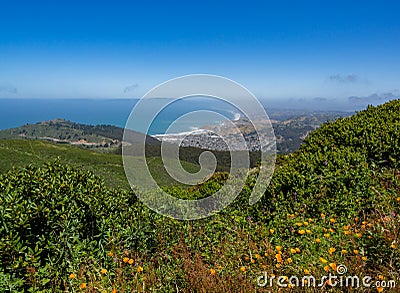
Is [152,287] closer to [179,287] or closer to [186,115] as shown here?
[179,287]

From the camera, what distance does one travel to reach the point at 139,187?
15.0ft

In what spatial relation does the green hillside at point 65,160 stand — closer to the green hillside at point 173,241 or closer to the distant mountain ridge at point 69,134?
the green hillside at point 173,241

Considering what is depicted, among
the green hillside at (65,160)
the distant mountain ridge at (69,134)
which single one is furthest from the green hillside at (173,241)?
the distant mountain ridge at (69,134)

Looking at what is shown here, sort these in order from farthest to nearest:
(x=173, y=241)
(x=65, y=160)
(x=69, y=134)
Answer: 1. (x=69, y=134)
2. (x=65, y=160)
3. (x=173, y=241)

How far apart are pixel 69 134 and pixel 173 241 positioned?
170622 millimetres

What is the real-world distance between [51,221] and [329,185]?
420 centimetres

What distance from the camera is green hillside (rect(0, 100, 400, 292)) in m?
2.73

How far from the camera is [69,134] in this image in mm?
159250

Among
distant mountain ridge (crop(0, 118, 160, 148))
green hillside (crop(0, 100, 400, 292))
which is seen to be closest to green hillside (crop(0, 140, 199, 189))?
green hillside (crop(0, 100, 400, 292))

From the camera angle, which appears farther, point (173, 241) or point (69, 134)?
point (69, 134)

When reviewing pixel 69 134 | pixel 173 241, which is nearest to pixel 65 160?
pixel 173 241

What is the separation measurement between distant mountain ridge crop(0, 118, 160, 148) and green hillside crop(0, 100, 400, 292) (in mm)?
139848

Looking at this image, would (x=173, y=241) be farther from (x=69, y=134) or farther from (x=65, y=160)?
(x=69, y=134)

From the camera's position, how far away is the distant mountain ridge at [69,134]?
146 m
